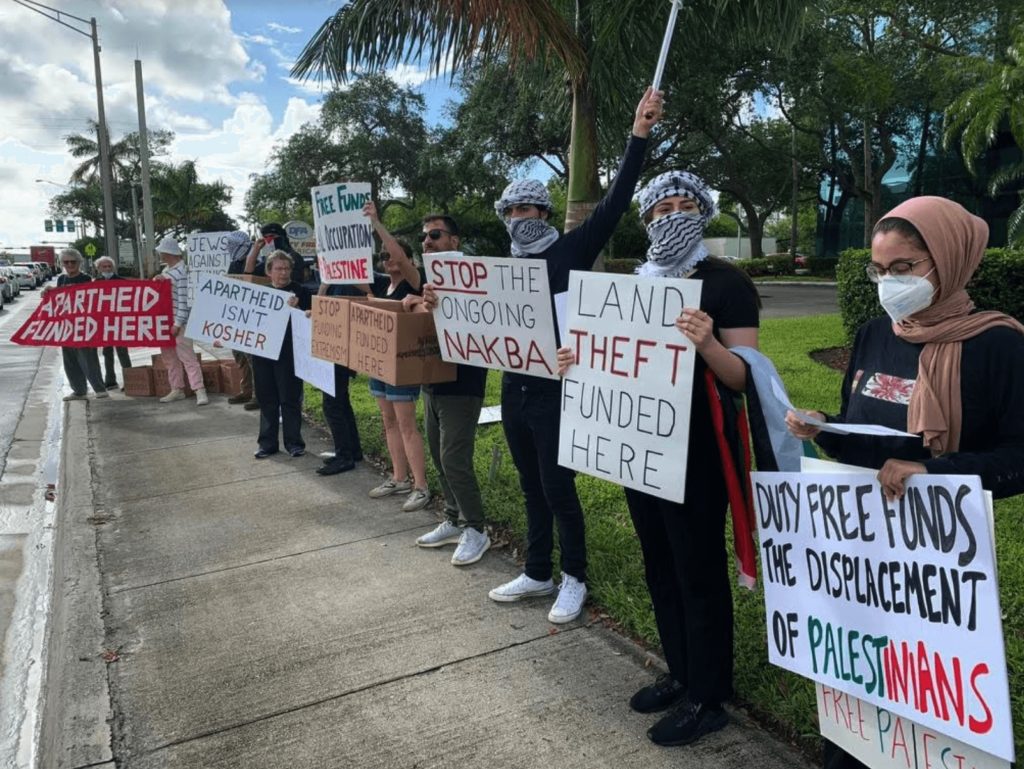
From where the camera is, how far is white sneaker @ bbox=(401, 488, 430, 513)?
217 inches

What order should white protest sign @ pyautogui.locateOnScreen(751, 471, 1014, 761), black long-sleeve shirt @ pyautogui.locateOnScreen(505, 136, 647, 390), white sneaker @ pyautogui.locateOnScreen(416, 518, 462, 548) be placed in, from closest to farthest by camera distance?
white protest sign @ pyautogui.locateOnScreen(751, 471, 1014, 761)
black long-sleeve shirt @ pyautogui.locateOnScreen(505, 136, 647, 390)
white sneaker @ pyautogui.locateOnScreen(416, 518, 462, 548)

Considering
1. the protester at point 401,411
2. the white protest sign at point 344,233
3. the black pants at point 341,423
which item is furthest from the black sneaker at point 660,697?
the black pants at point 341,423

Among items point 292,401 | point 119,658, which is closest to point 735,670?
point 119,658

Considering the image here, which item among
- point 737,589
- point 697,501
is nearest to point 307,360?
point 737,589

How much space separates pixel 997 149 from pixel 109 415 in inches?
1224

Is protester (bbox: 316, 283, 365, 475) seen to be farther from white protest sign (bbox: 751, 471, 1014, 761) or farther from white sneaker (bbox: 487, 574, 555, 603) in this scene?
white protest sign (bbox: 751, 471, 1014, 761)

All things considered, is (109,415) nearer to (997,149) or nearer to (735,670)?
(735,670)

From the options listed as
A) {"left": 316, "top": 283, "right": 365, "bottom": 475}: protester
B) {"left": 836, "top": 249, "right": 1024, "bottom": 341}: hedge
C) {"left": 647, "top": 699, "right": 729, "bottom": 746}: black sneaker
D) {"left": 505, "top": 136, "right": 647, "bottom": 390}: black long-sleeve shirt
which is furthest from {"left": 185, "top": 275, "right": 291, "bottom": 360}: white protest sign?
{"left": 836, "top": 249, "right": 1024, "bottom": 341}: hedge

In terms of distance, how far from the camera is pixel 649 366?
275cm

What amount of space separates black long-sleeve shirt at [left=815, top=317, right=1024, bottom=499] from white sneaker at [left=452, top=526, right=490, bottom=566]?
8.92ft

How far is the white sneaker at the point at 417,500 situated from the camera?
5504mm

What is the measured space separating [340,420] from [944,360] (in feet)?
17.1

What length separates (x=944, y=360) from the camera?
1960mm

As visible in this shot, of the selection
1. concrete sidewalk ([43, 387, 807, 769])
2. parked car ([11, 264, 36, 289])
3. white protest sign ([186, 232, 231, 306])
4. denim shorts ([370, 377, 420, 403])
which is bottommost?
concrete sidewalk ([43, 387, 807, 769])
